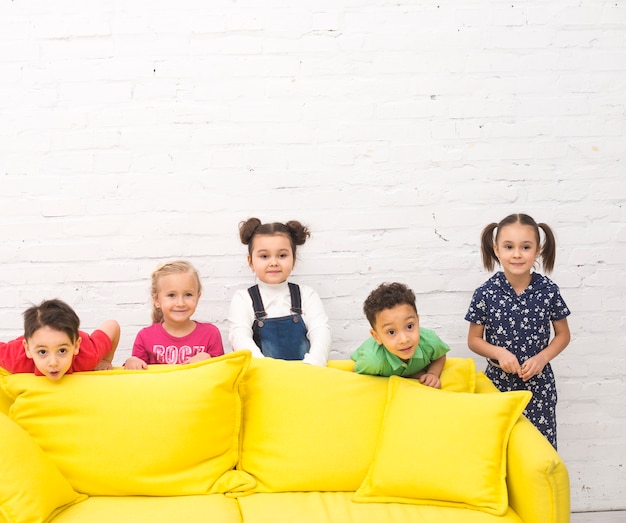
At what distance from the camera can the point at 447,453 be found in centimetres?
249

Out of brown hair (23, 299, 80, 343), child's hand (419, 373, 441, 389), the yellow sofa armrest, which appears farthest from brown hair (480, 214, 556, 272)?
brown hair (23, 299, 80, 343)

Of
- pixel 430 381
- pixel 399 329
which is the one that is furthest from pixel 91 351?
pixel 430 381

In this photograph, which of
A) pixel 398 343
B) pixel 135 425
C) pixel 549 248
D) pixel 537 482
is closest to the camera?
pixel 537 482

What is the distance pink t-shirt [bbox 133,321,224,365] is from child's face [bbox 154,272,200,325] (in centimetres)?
10

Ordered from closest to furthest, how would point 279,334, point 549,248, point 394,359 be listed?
point 394,359 < point 549,248 < point 279,334

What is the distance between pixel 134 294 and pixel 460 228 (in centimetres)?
144

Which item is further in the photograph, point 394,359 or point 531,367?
point 531,367

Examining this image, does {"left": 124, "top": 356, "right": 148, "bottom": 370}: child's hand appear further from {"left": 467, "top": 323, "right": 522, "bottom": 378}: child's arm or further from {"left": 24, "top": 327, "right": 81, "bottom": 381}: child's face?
{"left": 467, "top": 323, "right": 522, "bottom": 378}: child's arm

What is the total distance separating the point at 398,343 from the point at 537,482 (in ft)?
2.07

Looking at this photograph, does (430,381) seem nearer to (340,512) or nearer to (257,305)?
(340,512)

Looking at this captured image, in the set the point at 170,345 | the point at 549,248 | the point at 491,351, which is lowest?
the point at 491,351

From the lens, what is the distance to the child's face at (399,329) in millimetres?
2672

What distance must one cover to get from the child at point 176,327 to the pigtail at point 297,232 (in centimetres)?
42

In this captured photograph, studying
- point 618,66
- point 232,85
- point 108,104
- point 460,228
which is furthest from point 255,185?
point 618,66
